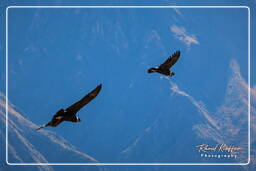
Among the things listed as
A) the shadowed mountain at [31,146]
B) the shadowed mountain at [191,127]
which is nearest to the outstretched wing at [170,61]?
the shadowed mountain at [191,127]

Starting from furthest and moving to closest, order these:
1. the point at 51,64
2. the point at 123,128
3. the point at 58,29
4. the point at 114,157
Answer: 1. the point at 58,29
2. the point at 123,128
3. the point at 51,64
4. the point at 114,157

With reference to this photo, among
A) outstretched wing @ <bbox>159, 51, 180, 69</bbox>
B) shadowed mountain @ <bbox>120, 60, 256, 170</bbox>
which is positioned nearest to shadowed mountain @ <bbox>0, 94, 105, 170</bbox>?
shadowed mountain @ <bbox>120, 60, 256, 170</bbox>

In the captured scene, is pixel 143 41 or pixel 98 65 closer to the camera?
pixel 98 65

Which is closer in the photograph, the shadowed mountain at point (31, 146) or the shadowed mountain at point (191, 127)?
the shadowed mountain at point (31, 146)

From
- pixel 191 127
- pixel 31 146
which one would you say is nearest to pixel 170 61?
pixel 31 146

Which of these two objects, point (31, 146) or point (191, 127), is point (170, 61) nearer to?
point (31, 146)

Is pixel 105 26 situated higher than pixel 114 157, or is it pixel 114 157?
pixel 105 26

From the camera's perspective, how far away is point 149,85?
202 ft

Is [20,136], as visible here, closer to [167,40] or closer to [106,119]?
[106,119]

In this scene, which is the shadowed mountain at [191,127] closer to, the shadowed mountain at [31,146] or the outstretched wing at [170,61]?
the shadowed mountain at [31,146]

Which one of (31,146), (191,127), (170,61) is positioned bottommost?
(191,127)

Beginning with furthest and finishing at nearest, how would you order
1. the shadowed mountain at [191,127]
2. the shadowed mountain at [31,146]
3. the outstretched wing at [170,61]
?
the shadowed mountain at [191,127]
the shadowed mountain at [31,146]
the outstretched wing at [170,61]

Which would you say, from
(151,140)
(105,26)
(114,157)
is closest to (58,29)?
(105,26)

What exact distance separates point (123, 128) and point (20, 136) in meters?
7.71
